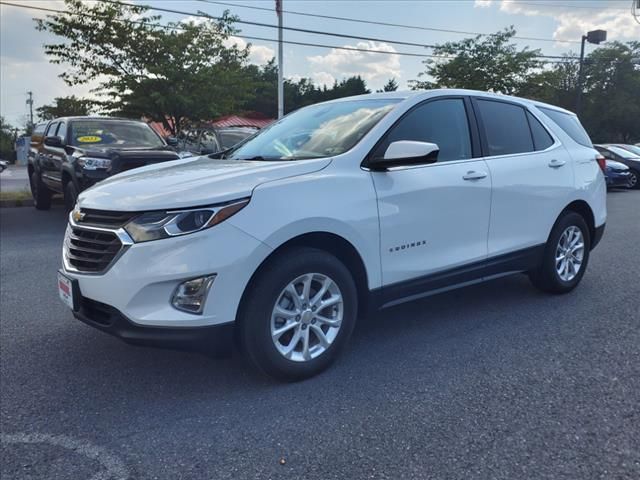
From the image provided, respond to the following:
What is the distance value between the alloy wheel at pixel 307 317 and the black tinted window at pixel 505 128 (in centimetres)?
190

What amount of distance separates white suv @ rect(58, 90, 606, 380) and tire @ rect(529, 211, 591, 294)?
14cm

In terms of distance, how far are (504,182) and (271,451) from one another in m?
2.77

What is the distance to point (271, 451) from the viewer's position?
100 inches

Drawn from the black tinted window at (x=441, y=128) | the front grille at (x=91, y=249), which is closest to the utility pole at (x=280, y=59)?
the black tinted window at (x=441, y=128)

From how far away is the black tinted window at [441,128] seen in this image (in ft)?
12.2

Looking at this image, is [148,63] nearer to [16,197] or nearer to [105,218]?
[16,197]

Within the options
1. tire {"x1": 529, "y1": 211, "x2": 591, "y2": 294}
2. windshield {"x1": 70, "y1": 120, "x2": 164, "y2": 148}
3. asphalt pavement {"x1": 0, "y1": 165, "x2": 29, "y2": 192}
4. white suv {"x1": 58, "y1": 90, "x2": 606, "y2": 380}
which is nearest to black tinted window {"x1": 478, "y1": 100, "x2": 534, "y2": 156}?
white suv {"x1": 58, "y1": 90, "x2": 606, "y2": 380}

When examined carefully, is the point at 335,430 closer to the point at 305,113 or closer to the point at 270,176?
the point at 270,176

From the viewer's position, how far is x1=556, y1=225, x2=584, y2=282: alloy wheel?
491 centimetres

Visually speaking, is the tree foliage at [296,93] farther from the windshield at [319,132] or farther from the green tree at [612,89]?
the windshield at [319,132]

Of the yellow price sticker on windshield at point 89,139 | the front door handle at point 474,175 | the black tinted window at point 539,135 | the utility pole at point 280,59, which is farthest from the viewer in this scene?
the utility pole at point 280,59

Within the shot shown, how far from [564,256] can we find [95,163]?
6.80 m

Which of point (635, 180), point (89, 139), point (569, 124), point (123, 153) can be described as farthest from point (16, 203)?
point (635, 180)

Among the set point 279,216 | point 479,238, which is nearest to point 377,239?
point 279,216
